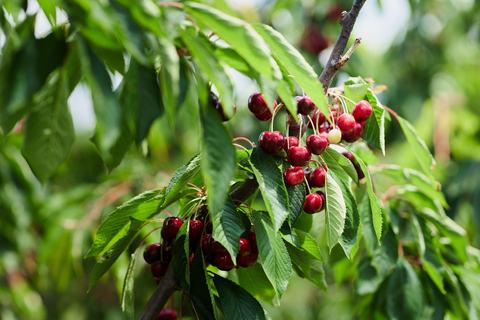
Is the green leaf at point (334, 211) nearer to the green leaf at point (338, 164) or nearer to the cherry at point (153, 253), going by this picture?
the green leaf at point (338, 164)

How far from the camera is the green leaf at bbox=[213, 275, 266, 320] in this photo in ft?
2.42

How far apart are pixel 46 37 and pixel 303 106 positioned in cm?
42

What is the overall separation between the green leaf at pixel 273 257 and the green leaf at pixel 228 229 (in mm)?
46

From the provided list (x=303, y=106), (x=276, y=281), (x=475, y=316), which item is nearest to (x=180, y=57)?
(x=303, y=106)

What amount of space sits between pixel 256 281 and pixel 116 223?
12.6 inches

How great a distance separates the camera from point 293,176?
737 millimetres

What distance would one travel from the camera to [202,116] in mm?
520

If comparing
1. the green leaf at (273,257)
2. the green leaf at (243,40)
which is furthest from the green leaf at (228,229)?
the green leaf at (243,40)

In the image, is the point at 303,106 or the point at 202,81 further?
the point at 303,106

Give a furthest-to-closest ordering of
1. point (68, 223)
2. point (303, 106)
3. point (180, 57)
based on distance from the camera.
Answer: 1. point (68, 223)
2. point (303, 106)
3. point (180, 57)

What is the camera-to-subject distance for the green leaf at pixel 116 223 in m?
0.81

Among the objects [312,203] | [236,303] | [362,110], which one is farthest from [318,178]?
[236,303]

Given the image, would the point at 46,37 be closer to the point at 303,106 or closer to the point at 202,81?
the point at 202,81

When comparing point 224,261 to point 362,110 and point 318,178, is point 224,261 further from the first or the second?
point 362,110
